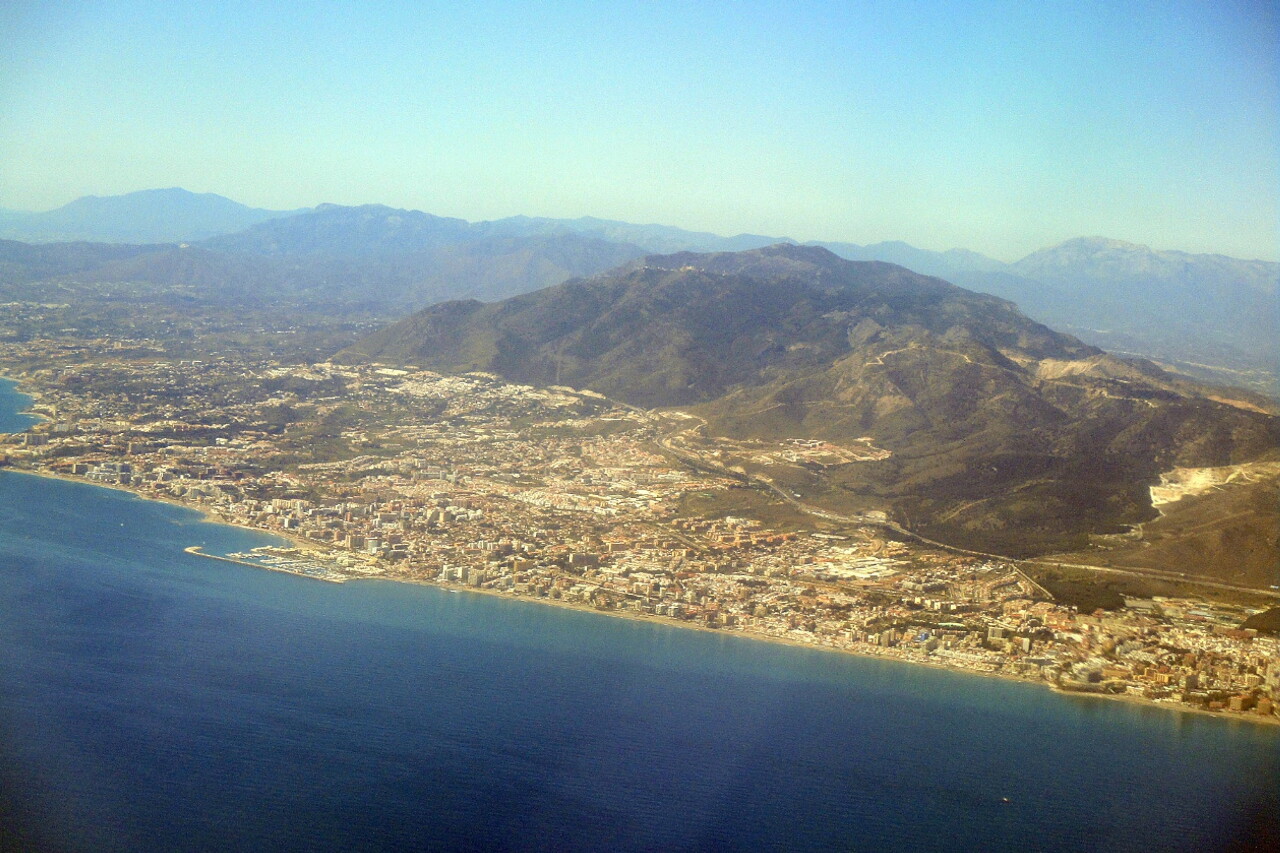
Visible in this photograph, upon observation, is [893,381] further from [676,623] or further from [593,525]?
[676,623]

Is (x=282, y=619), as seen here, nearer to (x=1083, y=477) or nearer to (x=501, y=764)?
(x=501, y=764)

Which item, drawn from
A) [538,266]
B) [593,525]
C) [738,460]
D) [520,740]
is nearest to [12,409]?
[593,525]

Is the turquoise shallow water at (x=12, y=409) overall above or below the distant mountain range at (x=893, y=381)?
below

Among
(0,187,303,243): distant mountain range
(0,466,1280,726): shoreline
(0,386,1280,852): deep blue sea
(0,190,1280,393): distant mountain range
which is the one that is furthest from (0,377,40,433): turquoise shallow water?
(0,187,303,243): distant mountain range

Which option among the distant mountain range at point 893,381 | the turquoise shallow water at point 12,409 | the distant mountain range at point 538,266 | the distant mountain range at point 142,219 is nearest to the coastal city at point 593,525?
the turquoise shallow water at point 12,409

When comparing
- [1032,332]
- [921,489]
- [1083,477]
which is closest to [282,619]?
[921,489]

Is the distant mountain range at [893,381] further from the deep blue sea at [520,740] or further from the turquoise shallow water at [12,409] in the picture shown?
the turquoise shallow water at [12,409]
